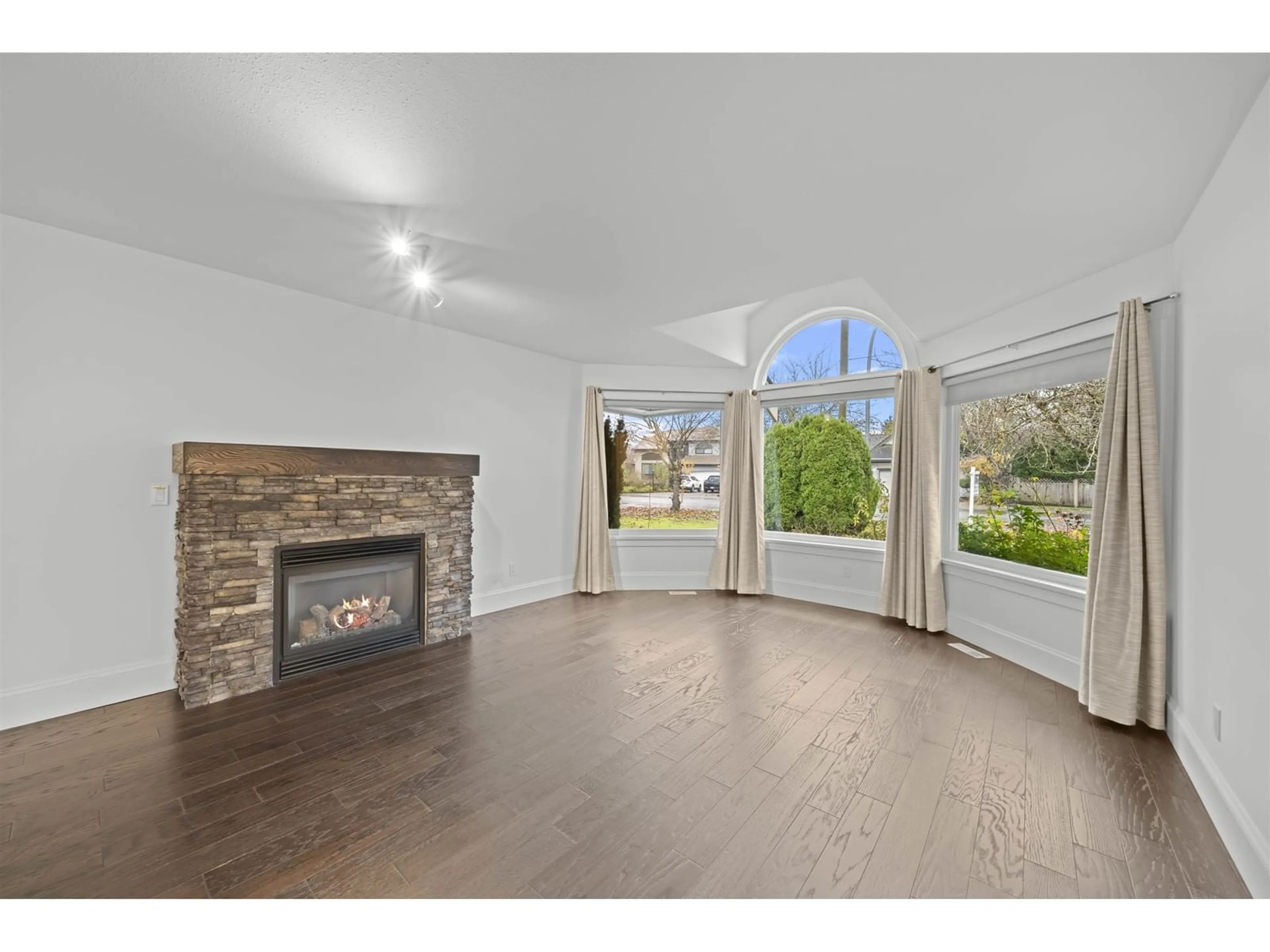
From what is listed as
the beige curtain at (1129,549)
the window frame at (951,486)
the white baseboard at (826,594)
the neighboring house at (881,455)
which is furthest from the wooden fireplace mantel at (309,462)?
the beige curtain at (1129,549)

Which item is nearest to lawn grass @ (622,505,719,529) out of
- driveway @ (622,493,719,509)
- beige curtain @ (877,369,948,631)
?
driveway @ (622,493,719,509)

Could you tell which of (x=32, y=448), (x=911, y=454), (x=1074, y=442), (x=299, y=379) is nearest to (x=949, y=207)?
(x=1074, y=442)

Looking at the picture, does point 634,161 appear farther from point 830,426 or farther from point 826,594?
point 826,594

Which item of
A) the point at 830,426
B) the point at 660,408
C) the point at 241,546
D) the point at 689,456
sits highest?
the point at 660,408

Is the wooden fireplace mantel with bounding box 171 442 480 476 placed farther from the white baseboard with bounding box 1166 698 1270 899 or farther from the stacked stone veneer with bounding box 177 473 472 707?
the white baseboard with bounding box 1166 698 1270 899

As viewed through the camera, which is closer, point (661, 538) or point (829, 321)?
point (829, 321)

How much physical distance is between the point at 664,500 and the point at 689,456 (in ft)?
1.89

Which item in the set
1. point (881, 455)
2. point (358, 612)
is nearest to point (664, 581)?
point (881, 455)

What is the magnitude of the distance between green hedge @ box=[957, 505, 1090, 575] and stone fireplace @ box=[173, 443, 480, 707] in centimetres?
400

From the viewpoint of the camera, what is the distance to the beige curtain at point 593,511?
5336mm

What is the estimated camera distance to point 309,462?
3273 millimetres

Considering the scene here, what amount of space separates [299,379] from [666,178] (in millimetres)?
2844

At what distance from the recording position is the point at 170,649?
2.98 meters
